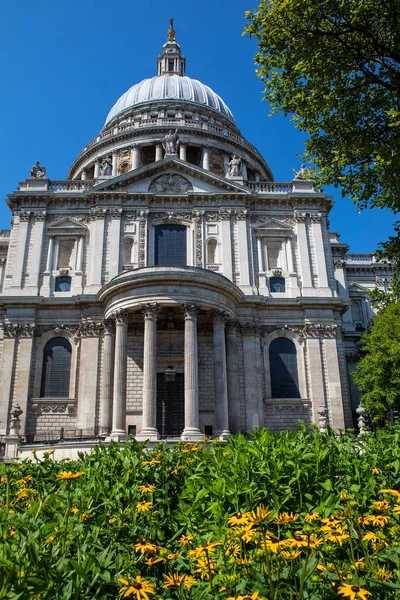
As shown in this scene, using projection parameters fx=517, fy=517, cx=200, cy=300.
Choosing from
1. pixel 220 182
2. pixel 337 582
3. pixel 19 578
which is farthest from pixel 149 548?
pixel 220 182

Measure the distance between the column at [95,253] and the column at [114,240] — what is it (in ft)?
2.01

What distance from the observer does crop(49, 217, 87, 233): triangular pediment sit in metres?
36.9

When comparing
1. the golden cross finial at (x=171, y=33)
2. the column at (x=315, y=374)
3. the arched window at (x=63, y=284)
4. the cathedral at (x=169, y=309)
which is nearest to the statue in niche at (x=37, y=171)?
the cathedral at (x=169, y=309)

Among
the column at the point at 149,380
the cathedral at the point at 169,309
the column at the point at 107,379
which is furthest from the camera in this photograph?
the column at the point at 107,379

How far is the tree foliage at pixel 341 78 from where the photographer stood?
1677cm

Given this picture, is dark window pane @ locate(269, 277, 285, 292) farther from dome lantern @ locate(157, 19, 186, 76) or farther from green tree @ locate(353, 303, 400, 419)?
dome lantern @ locate(157, 19, 186, 76)

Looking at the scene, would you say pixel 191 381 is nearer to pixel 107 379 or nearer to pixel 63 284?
pixel 107 379

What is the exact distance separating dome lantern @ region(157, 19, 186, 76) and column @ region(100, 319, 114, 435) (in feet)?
164

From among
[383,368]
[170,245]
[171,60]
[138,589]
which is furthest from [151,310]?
[171,60]

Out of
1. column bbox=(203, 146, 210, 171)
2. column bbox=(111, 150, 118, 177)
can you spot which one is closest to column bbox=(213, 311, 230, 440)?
column bbox=(203, 146, 210, 171)

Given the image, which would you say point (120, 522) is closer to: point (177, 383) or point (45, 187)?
point (177, 383)

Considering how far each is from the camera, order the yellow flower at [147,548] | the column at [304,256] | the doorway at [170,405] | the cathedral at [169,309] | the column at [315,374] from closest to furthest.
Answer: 1. the yellow flower at [147,548]
2. the cathedral at [169,309]
3. the doorway at [170,405]
4. the column at [315,374]
5. the column at [304,256]

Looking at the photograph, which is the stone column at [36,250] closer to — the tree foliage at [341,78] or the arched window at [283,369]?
the arched window at [283,369]

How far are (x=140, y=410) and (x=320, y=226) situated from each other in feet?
60.8
